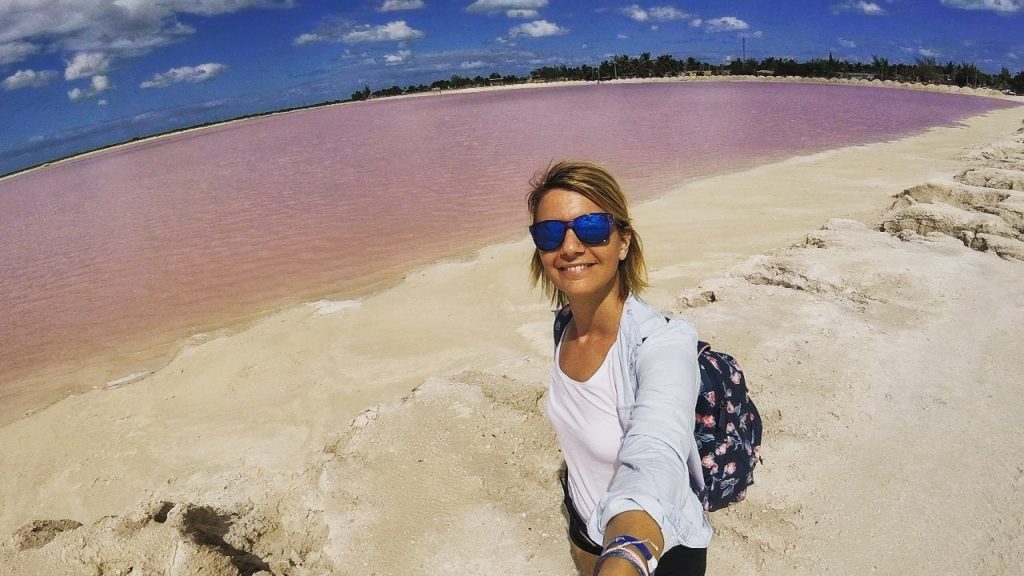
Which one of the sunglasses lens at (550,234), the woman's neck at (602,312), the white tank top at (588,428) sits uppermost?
the sunglasses lens at (550,234)

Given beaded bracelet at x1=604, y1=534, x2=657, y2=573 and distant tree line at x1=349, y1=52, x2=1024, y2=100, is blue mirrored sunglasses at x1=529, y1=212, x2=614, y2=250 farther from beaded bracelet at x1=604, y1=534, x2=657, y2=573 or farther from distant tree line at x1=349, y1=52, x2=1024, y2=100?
distant tree line at x1=349, y1=52, x2=1024, y2=100

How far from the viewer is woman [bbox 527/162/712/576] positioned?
1225 mm

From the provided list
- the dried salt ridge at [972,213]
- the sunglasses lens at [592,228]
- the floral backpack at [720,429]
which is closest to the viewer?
the floral backpack at [720,429]

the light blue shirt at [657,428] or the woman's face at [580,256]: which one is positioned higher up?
the woman's face at [580,256]

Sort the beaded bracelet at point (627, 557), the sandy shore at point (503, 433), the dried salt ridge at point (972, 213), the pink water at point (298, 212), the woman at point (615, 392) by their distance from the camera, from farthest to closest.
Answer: the pink water at point (298, 212) → the dried salt ridge at point (972, 213) → the sandy shore at point (503, 433) → the woman at point (615, 392) → the beaded bracelet at point (627, 557)

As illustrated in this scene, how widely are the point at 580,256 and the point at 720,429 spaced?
2.19ft

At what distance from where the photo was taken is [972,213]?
220 inches

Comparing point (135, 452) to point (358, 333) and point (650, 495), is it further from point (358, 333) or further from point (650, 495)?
point (650, 495)

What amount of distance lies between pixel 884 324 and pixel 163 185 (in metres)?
22.2

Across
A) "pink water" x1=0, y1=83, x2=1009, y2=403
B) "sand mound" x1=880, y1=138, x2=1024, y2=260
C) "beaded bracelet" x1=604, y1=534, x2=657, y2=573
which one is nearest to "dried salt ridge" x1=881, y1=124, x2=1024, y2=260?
"sand mound" x1=880, y1=138, x2=1024, y2=260

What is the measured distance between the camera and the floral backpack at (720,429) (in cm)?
156

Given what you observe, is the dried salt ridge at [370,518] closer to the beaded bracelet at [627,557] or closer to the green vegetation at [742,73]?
the beaded bracelet at [627,557]

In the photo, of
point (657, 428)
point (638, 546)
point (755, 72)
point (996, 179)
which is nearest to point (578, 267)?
point (657, 428)

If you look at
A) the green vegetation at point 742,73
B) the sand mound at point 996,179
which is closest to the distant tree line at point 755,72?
the green vegetation at point 742,73
